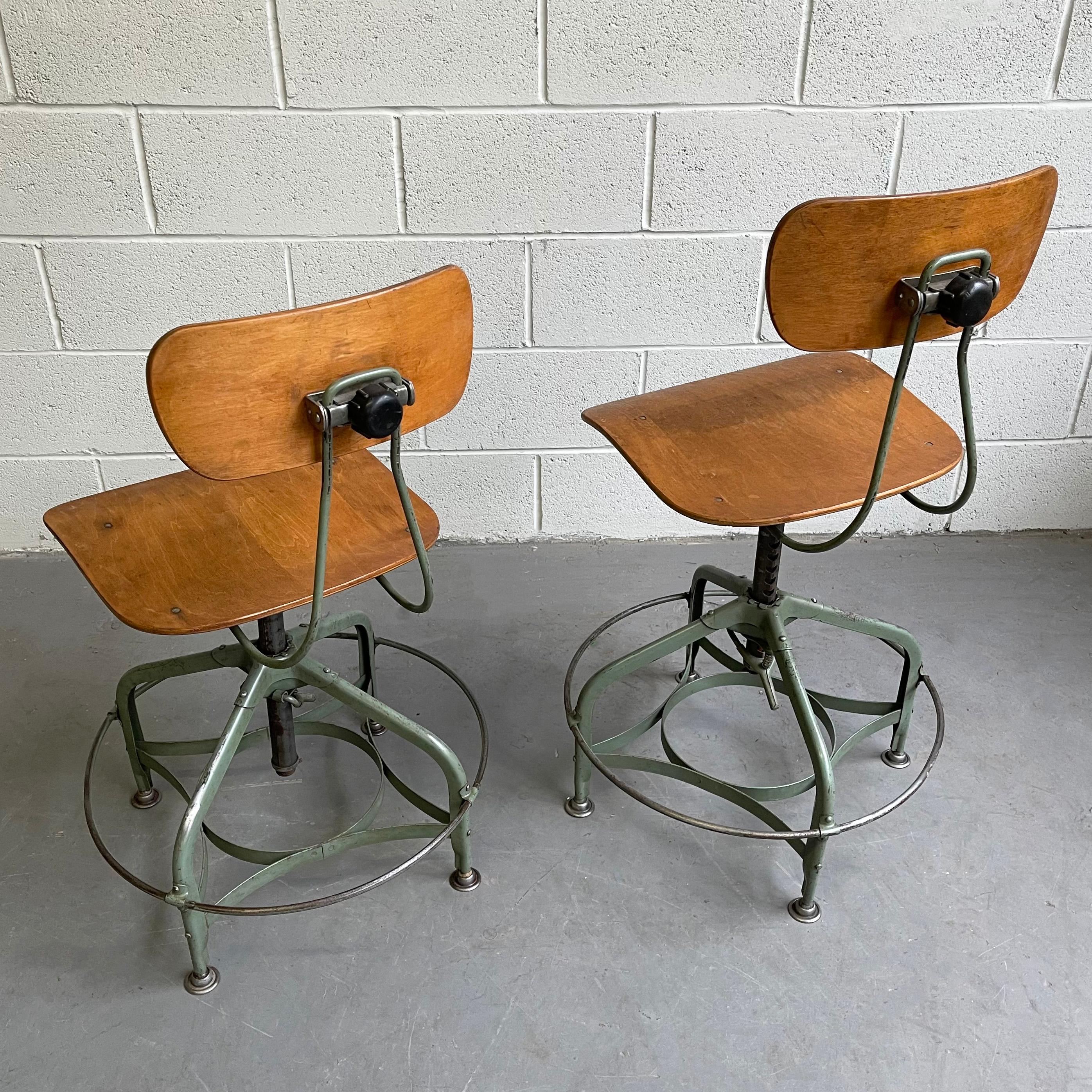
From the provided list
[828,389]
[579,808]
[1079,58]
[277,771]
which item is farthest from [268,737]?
[1079,58]

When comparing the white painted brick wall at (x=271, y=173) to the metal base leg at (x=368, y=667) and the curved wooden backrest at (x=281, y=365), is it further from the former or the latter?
the curved wooden backrest at (x=281, y=365)

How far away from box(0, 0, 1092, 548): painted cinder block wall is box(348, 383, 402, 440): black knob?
3.60ft

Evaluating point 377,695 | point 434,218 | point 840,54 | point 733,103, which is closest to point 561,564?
point 377,695

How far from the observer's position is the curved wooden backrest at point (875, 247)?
1.20m

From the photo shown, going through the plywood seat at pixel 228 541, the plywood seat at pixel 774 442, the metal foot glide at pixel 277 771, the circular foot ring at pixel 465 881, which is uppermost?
the plywood seat at pixel 774 442

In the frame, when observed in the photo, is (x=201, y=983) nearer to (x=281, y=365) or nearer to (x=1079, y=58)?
(x=281, y=365)

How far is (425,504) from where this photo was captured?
1.57 meters

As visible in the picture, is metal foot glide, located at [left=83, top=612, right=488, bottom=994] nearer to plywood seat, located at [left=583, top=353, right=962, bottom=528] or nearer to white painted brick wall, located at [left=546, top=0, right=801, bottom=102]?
plywood seat, located at [left=583, top=353, right=962, bottom=528]

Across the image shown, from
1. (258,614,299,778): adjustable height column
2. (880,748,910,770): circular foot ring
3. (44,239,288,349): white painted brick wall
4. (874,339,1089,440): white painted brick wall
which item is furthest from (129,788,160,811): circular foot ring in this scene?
(874,339,1089,440): white painted brick wall

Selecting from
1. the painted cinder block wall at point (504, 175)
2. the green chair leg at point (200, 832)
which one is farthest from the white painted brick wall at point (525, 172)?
the green chair leg at point (200, 832)

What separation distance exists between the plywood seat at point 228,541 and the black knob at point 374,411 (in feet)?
0.63

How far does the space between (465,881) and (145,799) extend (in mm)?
558

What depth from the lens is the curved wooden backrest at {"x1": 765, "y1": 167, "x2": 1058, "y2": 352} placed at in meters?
1.20

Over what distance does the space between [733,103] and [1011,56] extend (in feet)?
1.72
